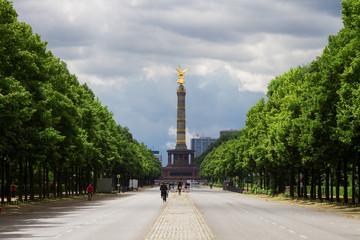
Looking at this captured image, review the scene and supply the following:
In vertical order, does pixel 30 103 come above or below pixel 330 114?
above

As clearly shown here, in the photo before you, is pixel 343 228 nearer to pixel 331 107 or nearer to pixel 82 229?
pixel 82 229

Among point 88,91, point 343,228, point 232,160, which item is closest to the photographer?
point 343,228

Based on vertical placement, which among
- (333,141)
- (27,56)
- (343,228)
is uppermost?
(27,56)

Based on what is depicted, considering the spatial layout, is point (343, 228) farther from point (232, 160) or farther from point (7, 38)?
point (232, 160)

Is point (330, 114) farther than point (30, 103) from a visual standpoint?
Yes

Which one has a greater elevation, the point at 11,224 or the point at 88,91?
the point at 88,91

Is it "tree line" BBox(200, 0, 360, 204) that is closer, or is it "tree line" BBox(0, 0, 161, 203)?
"tree line" BBox(0, 0, 161, 203)

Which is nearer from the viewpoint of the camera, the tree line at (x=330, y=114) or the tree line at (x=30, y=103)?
the tree line at (x=30, y=103)

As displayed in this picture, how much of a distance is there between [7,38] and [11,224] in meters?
17.7

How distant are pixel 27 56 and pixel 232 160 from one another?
10135cm

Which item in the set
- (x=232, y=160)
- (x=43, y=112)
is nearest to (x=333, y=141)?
(x=43, y=112)

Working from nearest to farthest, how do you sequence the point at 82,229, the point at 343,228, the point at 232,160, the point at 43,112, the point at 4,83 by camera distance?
the point at 82,229
the point at 343,228
the point at 4,83
the point at 43,112
the point at 232,160

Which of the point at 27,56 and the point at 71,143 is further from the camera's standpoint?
the point at 71,143

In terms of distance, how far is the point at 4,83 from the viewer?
4112cm
